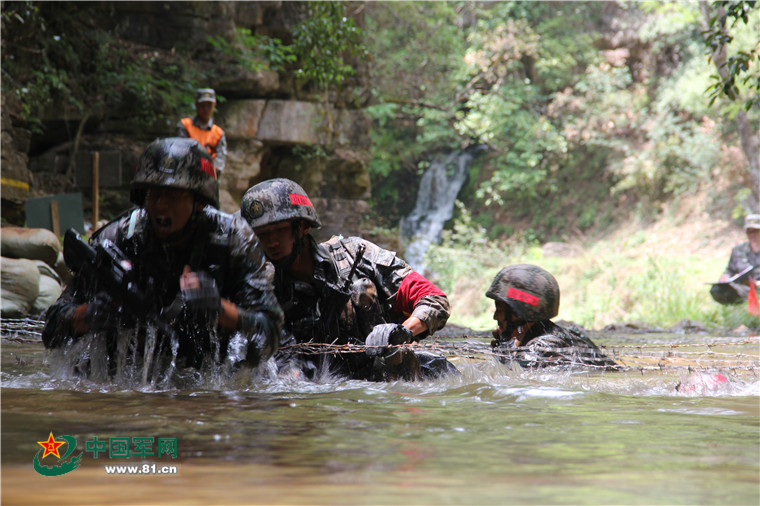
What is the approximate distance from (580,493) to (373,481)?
0.48 meters

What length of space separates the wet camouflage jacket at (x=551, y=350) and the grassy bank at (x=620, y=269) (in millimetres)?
6455

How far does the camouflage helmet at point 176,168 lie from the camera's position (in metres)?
3.38

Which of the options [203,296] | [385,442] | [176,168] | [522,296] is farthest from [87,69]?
[385,442]

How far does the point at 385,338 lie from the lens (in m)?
4.02

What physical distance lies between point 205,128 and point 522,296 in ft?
21.9

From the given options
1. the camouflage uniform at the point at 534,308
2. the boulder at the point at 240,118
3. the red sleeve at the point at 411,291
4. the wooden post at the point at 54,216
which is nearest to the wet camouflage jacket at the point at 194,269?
the red sleeve at the point at 411,291

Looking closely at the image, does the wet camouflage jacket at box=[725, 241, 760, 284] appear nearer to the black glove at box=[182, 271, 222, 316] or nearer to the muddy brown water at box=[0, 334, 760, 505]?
the muddy brown water at box=[0, 334, 760, 505]

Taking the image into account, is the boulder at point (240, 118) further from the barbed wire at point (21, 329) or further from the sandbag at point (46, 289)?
the barbed wire at point (21, 329)

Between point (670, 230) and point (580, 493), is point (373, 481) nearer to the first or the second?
point (580, 493)

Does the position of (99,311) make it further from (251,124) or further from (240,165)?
(251,124)

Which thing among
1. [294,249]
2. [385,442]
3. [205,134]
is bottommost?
[385,442]

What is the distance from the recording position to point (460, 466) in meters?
1.98

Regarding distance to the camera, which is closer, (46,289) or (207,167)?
(207,167)

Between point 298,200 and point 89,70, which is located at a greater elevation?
point 89,70
